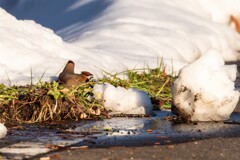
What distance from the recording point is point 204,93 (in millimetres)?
6270

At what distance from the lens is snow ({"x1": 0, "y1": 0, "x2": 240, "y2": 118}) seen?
331 inches

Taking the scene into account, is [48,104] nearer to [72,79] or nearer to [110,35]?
[72,79]

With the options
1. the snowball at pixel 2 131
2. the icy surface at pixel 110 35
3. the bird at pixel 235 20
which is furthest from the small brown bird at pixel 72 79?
the bird at pixel 235 20

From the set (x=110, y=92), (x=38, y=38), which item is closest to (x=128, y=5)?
(x=38, y=38)

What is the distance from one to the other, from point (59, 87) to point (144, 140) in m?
1.34

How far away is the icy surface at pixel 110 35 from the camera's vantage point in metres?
8.45

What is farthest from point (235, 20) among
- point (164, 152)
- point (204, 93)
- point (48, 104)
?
point (164, 152)

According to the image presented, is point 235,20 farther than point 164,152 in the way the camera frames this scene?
Yes

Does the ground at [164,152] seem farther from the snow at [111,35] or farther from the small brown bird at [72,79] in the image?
the small brown bird at [72,79]

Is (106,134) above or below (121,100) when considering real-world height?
below

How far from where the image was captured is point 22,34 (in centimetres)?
892

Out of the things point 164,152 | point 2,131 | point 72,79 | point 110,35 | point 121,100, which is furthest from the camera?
point 110,35

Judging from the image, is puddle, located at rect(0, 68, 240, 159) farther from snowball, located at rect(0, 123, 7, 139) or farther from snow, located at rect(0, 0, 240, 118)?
snow, located at rect(0, 0, 240, 118)

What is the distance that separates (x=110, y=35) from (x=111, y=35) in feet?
0.05
